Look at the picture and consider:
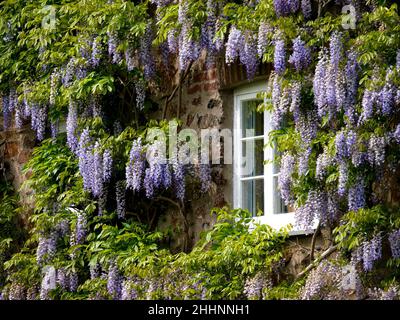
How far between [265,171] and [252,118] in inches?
18.6

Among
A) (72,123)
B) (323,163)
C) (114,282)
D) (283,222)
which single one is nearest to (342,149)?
(323,163)

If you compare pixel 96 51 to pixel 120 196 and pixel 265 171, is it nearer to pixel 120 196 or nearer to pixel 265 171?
pixel 120 196

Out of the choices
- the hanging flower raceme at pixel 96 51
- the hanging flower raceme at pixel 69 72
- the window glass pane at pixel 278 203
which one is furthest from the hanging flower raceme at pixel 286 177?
the hanging flower raceme at pixel 69 72

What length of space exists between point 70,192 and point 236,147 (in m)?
1.53

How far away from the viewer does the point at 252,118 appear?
35.7 ft

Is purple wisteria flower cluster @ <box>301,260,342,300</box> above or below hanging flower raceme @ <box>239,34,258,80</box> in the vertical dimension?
below

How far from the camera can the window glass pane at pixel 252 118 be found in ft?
35.5

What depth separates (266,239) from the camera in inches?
401

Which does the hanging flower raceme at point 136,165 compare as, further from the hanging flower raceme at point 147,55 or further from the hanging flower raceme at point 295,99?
the hanging flower raceme at point 295,99

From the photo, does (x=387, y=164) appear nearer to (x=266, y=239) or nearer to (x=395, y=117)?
(x=395, y=117)

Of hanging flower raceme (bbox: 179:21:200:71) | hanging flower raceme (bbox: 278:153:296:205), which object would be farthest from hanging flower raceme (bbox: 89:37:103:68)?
hanging flower raceme (bbox: 278:153:296:205)

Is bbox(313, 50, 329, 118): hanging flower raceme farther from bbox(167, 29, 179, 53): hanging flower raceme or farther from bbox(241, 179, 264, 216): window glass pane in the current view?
bbox(167, 29, 179, 53): hanging flower raceme

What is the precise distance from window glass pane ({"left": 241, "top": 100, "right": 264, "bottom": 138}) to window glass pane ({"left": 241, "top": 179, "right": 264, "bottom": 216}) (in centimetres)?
37

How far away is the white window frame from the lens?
1045cm
